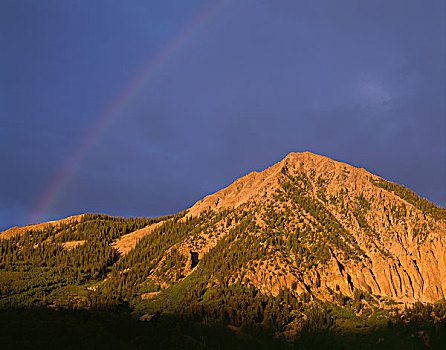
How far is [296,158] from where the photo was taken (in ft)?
520

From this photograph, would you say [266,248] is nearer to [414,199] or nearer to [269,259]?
[269,259]

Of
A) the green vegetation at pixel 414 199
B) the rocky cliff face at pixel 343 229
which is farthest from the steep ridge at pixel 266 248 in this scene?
the green vegetation at pixel 414 199

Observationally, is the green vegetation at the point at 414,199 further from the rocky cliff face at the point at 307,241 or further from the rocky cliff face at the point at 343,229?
the rocky cliff face at the point at 307,241

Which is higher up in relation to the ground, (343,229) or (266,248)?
(343,229)

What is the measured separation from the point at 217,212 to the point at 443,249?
8195 centimetres

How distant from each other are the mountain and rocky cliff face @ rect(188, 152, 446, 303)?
0.35 m

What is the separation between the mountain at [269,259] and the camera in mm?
79062

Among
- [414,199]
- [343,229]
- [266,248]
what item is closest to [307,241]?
[266,248]

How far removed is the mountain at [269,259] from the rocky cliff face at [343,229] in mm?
350

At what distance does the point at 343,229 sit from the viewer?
4237 inches

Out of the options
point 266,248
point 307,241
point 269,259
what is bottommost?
point 269,259

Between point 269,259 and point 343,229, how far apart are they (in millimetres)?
31462

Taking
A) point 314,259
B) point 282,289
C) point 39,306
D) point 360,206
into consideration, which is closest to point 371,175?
point 360,206

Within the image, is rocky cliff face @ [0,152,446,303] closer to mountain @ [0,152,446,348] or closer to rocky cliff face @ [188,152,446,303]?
rocky cliff face @ [188,152,446,303]
